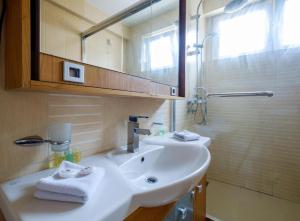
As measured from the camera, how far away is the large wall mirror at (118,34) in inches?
26.9

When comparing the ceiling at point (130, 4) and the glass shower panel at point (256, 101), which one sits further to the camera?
the glass shower panel at point (256, 101)

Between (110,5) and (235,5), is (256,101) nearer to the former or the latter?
(235,5)

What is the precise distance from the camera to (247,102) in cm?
180

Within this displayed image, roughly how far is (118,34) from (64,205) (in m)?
0.84

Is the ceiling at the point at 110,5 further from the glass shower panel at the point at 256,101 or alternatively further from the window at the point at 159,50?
the glass shower panel at the point at 256,101

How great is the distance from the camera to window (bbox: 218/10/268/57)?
1684mm

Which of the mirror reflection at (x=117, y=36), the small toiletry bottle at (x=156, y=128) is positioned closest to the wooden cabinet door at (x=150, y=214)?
the mirror reflection at (x=117, y=36)

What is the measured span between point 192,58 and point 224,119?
0.76 metres

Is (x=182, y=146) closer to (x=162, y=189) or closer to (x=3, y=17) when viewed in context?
(x=162, y=189)

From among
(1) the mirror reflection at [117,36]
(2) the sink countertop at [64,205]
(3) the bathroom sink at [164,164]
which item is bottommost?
(3) the bathroom sink at [164,164]

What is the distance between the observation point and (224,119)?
6.37 feet

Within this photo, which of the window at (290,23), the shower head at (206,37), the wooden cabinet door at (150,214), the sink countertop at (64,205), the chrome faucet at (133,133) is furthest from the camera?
the shower head at (206,37)

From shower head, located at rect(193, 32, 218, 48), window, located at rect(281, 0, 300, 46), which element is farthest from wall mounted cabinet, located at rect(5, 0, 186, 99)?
window, located at rect(281, 0, 300, 46)

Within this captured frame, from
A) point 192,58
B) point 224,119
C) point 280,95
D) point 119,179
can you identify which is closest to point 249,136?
point 224,119
